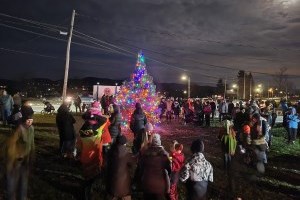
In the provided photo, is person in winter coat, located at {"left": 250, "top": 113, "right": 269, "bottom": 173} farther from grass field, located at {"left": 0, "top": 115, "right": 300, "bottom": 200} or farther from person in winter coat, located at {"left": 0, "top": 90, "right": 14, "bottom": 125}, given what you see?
person in winter coat, located at {"left": 0, "top": 90, "right": 14, "bottom": 125}

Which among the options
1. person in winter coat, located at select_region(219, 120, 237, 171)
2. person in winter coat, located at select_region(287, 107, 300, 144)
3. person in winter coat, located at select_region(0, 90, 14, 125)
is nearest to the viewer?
person in winter coat, located at select_region(219, 120, 237, 171)

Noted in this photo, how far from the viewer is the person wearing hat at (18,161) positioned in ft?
23.7

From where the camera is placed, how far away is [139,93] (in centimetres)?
2250

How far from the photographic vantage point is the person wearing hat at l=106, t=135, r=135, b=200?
22.4 ft

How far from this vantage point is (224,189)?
9906 mm

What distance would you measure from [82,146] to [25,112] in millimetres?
1445

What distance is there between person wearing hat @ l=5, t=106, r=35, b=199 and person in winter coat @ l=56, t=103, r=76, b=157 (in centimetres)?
403

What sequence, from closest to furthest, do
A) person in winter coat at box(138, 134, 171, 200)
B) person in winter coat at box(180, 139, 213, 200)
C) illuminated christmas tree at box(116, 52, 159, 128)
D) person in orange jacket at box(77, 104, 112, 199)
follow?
person in winter coat at box(138, 134, 171, 200) < person in winter coat at box(180, 139, 213, 200) < person in orange jacket at box(77, 104, 112, 199) < illuminated christmas tree at box(116, 52, 159, 128)

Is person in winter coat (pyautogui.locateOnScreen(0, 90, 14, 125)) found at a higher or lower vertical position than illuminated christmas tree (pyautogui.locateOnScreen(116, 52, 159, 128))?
lower

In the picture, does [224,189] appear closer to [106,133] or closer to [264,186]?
[264,186]

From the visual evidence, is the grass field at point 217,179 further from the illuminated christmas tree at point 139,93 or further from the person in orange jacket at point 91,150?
the illuminated christmas tree at point 139,93

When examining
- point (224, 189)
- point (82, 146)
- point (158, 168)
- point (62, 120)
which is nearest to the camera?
point (158, 168)

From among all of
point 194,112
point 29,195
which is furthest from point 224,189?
point 194,112

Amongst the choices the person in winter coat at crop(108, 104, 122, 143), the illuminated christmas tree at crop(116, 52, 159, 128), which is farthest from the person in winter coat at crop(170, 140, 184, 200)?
the illuminated christmas tree at crop(116, 52, 159, 128)
